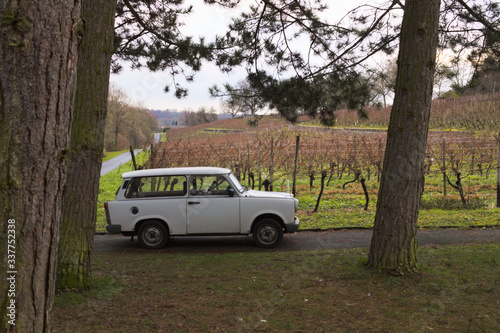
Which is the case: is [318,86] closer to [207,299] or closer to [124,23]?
[124,23]

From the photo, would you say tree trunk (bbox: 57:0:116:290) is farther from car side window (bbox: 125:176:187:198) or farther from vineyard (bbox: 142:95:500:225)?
vineyard (bbox: 142:95:500:225)

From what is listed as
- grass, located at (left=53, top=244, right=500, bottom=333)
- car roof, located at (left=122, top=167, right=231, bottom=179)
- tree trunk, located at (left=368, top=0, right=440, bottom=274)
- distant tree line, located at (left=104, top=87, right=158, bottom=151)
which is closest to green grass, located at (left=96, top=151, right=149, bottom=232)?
car roof, located at (left=122, top=167, right=231, bottom=179)

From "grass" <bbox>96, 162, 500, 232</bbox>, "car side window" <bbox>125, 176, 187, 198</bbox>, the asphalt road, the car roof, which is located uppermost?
the car roof

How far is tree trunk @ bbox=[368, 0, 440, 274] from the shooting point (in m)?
5.46

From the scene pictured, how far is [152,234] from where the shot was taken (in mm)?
8477

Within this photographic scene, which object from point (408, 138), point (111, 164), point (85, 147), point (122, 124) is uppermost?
point (122, 124)

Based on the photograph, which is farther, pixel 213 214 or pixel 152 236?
pixel 152 236

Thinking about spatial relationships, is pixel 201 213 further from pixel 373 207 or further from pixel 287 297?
pixel 373 207

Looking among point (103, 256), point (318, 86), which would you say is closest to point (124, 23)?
point (318, 86)

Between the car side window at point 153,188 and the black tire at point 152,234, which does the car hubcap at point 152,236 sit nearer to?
the black tire at point 152,234

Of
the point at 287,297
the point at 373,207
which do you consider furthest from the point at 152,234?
the point at 373,207

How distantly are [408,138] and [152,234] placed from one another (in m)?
5.37

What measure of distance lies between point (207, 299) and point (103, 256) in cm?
343

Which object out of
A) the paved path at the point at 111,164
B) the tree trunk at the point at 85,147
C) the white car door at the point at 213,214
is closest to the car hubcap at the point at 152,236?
the white car door at the point at 213,214
